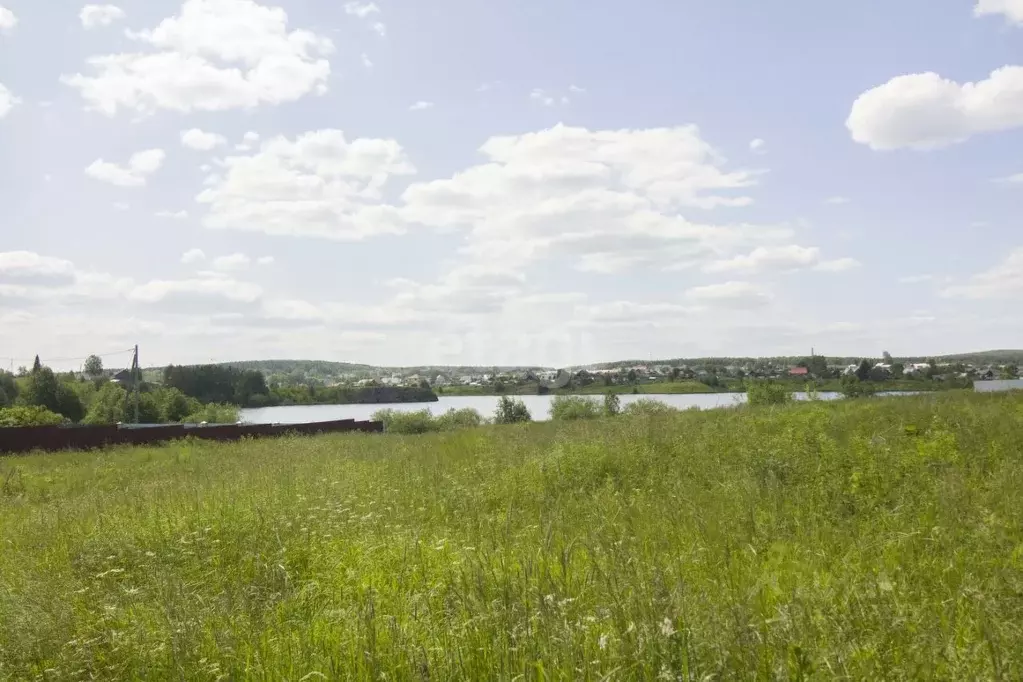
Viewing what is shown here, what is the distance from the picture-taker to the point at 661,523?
5.98 metres

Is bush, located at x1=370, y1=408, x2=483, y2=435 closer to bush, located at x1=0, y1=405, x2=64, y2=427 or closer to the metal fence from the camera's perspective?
the metal fence

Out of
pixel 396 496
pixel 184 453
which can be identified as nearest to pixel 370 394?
pixel 184 453

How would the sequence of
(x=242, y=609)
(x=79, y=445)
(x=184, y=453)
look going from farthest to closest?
(x=79, y=445)
(x=184, y=453)
(x=242, y=609)

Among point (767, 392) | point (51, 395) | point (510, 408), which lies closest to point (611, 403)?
point (510, 408)

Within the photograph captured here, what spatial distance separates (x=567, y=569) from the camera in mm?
4379

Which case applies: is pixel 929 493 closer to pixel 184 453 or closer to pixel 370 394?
pixel 184 453

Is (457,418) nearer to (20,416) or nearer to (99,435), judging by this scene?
(99,435)

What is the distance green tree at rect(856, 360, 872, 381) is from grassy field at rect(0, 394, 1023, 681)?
179ft

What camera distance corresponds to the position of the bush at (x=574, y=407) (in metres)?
44.5

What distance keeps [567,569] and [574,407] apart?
138 feet

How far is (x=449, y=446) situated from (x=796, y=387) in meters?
36.4

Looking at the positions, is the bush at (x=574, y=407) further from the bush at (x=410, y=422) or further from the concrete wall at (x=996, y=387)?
the concrete wall at (x=996, y=387)

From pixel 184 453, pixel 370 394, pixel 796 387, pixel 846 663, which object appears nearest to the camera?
pixel 846 663

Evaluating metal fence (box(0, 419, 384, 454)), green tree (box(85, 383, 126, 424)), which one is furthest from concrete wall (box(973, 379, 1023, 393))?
green tree (box(85, 383, 126, 424))
